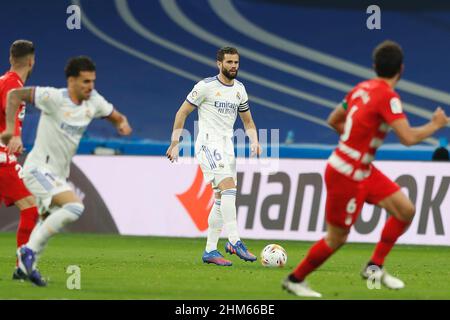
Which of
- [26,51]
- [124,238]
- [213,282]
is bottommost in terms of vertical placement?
[124,238]

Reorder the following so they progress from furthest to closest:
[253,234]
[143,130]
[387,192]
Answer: [143,130] < [253,234] < [387,192]

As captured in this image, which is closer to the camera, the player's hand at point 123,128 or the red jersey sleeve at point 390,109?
the red jersey sleeve at point 390,109

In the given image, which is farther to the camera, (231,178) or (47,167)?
(231,178)

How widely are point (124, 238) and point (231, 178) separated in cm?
465

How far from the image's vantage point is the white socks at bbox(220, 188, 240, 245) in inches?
454

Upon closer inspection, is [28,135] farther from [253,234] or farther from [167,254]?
[167,254]

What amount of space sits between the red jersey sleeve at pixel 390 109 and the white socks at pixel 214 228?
4.12 metres

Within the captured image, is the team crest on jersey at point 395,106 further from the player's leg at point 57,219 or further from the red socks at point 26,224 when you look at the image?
the red socks at point 26,224

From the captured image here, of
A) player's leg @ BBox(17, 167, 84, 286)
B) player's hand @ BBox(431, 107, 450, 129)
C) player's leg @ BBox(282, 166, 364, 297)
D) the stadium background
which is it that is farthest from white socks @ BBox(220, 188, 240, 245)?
the stadium background

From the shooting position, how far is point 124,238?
16.1 meters

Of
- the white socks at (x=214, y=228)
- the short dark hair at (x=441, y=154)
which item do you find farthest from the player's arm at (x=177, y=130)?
the short dark hair at (x=441, y=154)

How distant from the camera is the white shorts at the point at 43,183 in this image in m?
8.80
